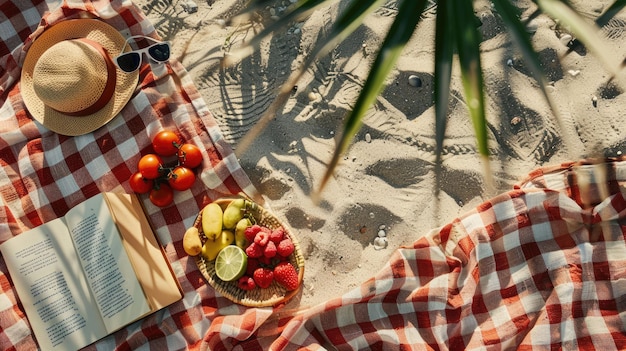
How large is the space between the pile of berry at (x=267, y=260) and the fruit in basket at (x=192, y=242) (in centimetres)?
21

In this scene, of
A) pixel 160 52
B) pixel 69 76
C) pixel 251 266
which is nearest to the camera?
pixel 69 76

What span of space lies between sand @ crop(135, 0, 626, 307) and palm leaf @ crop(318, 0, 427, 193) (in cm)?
110

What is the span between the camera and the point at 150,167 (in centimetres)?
215

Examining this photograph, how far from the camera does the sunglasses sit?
2.18 meters

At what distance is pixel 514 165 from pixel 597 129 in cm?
35

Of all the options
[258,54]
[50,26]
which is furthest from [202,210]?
[50,26]

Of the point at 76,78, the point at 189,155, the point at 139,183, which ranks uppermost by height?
the point at 76,78

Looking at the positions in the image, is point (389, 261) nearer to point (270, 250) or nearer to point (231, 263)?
point (270, 250)

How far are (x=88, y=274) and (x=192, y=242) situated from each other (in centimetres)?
44

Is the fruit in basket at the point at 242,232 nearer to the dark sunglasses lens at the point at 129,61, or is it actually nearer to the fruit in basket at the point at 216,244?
the fruit in basket at the point at 216,244

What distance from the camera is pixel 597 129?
2.12 metres

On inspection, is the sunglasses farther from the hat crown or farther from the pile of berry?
the pile of berry

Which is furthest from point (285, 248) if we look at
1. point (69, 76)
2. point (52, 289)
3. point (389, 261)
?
point (69, 76)

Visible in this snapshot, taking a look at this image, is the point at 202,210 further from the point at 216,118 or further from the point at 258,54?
the point at 258,54
